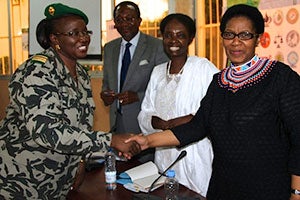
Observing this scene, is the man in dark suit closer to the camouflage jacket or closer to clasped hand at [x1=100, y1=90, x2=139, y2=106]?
clasped hand at [x1=100, y1=90, x2=139, y2=106]

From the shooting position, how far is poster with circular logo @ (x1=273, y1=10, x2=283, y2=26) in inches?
109

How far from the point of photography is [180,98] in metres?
2.54

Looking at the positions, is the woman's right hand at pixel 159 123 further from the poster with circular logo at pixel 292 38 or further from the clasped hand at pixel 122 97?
the poster with circular logo at pixel 292 38

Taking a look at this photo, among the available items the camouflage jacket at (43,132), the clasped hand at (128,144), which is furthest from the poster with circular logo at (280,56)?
the camouflage jacket at (43,132)

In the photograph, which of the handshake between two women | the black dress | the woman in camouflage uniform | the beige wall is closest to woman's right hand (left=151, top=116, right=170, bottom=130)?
the handshake between two women

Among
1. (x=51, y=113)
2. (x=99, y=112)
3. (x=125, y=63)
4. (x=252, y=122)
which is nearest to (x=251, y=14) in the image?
(x=252, y=122)

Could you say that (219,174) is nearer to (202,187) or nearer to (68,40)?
(202,187)

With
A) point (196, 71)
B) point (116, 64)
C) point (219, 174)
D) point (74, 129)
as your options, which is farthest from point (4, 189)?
point (116, 64)

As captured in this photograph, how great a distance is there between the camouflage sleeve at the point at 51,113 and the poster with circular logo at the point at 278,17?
1.57 metres

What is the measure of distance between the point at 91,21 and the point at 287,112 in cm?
377

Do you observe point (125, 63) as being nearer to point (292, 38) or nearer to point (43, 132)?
point (292, 38)

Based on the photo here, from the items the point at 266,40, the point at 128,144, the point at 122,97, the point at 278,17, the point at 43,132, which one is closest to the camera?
the point at 43,132

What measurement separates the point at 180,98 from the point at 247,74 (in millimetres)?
805

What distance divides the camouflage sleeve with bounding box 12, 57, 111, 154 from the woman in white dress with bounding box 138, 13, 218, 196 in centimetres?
70
